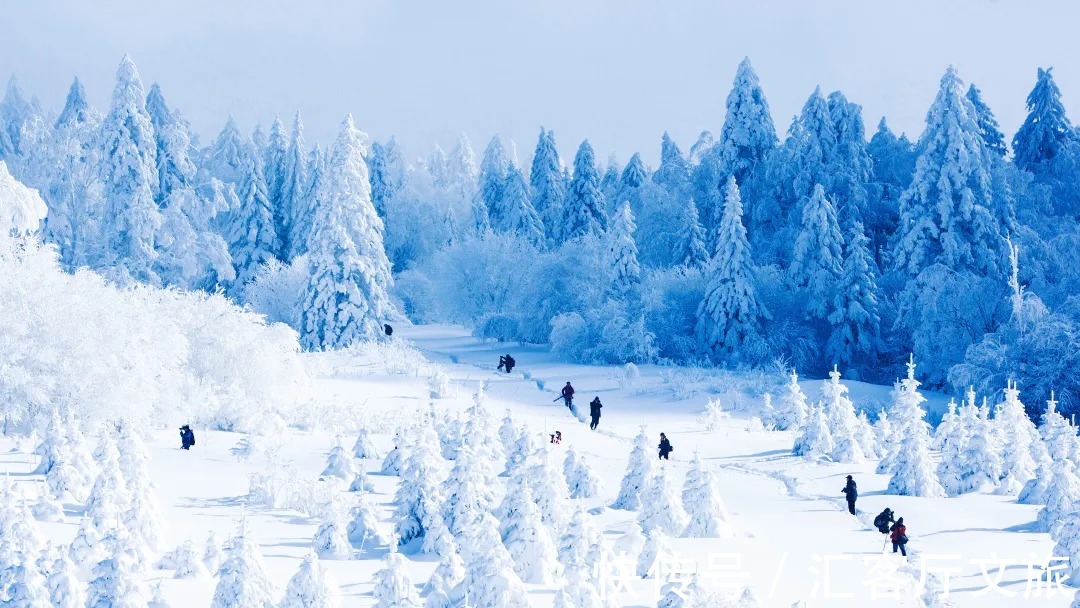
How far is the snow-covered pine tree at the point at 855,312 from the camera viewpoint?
156ft

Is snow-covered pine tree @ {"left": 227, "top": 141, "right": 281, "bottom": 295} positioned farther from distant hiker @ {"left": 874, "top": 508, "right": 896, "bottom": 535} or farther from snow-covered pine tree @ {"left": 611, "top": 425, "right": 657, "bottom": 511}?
distant hiker @ {"left": 874, "top": 508, "right": 896, "bottom": 535}

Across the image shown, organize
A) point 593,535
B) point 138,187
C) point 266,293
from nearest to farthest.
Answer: point 593,535, point 138,187, point 266,293

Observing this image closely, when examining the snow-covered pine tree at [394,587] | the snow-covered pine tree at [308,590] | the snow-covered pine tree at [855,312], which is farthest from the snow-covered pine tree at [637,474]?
the snow-covered pine tree at [855,312]

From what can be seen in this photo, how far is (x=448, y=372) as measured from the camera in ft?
144

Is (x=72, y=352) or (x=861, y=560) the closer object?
(x=861, y=560)

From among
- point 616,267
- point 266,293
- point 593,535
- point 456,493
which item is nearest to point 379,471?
point 456,493

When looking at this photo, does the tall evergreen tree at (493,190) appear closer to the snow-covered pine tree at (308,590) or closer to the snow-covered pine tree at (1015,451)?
the snow-covered pine tree at (1015,451)

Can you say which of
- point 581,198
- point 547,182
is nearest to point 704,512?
point 581,198

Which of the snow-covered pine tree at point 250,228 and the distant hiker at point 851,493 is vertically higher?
the snow-covered pine tree at point 250,228

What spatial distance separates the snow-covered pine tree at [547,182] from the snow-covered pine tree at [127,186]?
32.3m

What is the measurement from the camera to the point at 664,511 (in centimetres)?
1888

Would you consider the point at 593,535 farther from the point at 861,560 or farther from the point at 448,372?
the point at 448,372

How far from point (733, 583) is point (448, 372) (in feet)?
95.2

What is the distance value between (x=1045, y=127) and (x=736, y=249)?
17.8 meters
